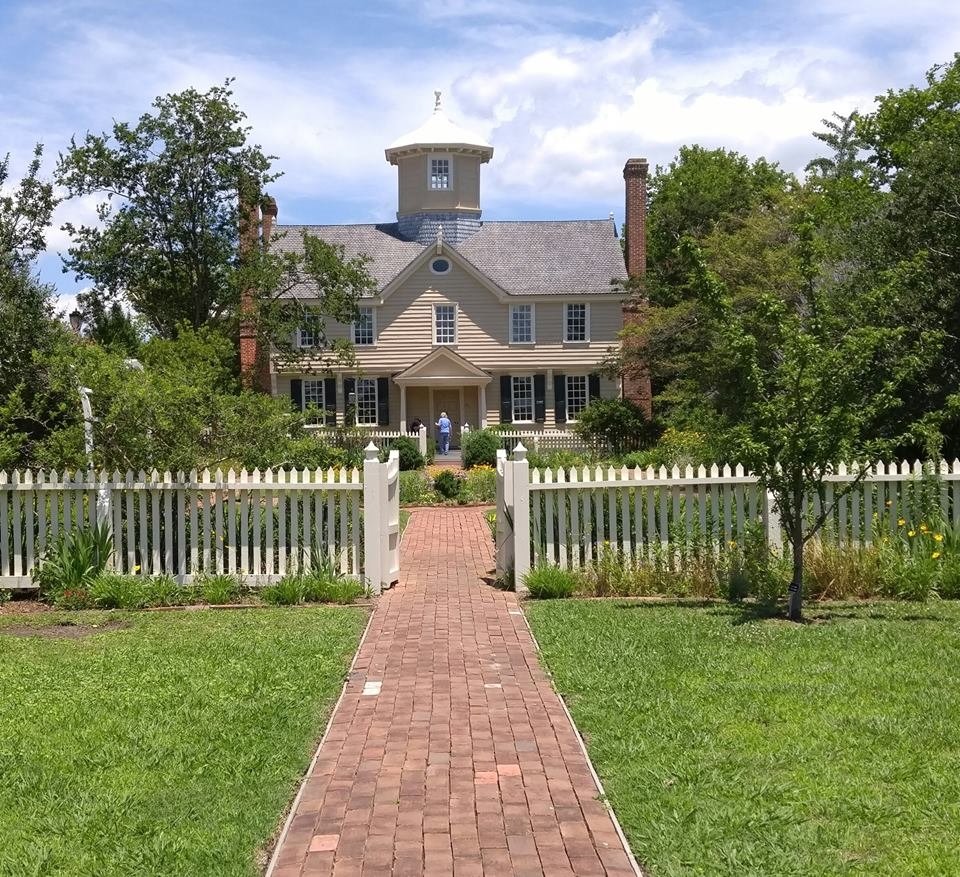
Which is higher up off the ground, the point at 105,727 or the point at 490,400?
the point at 490,400

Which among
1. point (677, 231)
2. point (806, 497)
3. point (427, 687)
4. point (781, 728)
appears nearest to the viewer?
point (781, 728)

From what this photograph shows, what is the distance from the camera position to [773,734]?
22.4 feet

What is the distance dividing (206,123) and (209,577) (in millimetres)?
21840

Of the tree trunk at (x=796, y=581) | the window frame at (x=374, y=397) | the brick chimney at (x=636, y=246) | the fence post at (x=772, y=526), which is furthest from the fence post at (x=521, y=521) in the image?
the window frame at (x=374, y=397)

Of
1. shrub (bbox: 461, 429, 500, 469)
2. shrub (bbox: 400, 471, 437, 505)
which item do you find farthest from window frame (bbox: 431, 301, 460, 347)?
shrub (bbox: 400, 471, 437, 505)

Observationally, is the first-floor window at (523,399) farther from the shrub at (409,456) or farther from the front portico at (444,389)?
the shrub at (409,456)

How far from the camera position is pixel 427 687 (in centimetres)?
833

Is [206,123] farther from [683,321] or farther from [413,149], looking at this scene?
[683,321]

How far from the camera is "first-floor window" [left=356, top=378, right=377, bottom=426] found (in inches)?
1553

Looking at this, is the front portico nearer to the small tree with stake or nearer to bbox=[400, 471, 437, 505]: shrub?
bbox=[400, 471, 437, 505]: shrub

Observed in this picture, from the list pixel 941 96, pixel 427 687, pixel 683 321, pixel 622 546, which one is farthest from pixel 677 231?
pixel 427 687

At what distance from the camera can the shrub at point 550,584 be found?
40.4 feet

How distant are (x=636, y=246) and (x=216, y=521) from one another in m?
28.4

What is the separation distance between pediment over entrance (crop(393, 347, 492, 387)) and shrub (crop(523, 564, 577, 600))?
2620 cm
